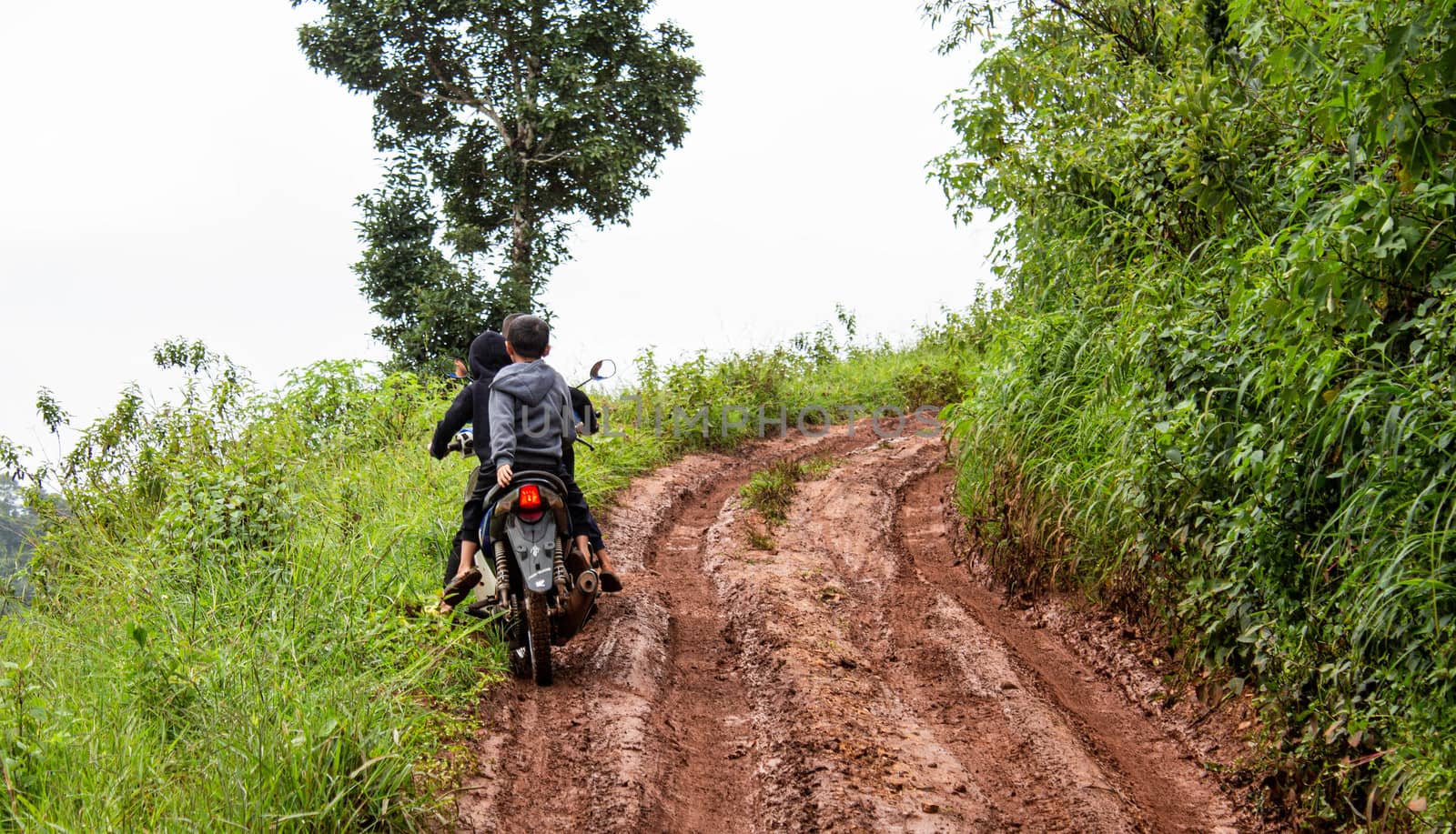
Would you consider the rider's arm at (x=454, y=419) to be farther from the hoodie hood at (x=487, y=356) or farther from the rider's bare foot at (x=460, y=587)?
the rider's bare foot at (x=460, y=587)

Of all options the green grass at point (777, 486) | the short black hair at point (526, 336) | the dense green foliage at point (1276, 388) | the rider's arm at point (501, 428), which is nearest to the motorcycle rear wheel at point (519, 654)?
the rider's arm at point (501, 428)

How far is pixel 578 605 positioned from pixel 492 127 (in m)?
18.0

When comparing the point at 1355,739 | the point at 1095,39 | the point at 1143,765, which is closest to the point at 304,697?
the point at 1143,765

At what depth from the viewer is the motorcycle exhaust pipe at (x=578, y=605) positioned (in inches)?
237

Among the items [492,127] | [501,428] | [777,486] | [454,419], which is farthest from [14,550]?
[492,127]

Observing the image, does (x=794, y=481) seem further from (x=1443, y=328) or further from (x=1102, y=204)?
(x=1443, y=328)

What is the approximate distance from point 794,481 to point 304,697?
730 centimetres

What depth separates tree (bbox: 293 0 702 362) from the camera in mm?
20969

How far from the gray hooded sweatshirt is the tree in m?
14.8

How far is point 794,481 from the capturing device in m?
11.4

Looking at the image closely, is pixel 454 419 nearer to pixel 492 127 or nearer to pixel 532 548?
pixel 532 548

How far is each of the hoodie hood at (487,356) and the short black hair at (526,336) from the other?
35 centimetres

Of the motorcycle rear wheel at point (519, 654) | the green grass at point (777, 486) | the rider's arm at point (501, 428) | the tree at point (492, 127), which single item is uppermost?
the tree at point (492, 127)

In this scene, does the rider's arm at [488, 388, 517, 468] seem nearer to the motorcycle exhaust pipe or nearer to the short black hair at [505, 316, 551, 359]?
the short black hair at [505, 316, 551, 359]
